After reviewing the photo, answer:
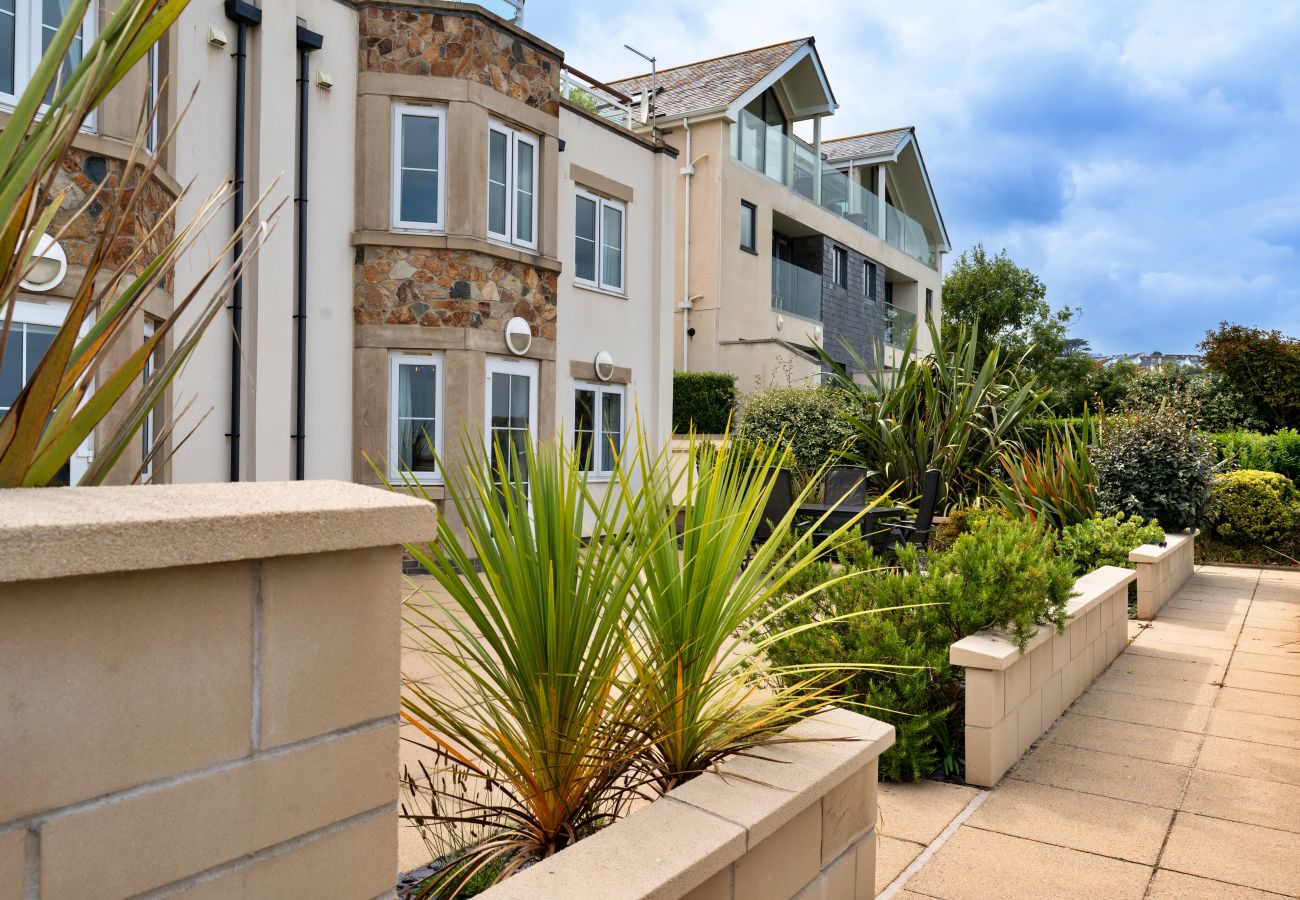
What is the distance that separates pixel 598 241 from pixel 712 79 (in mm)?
7824

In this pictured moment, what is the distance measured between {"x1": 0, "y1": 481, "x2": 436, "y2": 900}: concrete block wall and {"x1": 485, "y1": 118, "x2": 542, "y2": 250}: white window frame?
1011 cm

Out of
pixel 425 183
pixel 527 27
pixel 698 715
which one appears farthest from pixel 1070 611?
pixel 527 27

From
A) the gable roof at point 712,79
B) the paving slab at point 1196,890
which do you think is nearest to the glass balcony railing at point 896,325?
the gable roof at point 712,79

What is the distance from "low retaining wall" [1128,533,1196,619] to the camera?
802cm

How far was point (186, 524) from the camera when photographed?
127 cm

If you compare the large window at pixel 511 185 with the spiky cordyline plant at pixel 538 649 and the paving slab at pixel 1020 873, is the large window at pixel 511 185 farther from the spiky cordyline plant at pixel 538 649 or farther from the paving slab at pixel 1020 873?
the spiky cordyline plant at pixel 538 649

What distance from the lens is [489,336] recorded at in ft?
36.2

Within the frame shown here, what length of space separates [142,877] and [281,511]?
0.49m

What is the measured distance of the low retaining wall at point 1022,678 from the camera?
409 centimetres

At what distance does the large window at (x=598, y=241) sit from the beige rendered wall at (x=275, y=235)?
3442 millimetres

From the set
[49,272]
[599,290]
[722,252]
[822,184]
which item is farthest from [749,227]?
[49,272]

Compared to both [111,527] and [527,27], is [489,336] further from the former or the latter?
[111,527]

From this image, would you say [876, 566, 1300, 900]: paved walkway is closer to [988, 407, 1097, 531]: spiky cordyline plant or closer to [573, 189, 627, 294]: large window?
[988, 407, 1097, 531]: spiky cordyline plant

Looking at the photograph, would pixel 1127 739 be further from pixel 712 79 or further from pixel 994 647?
pixel 712 79
